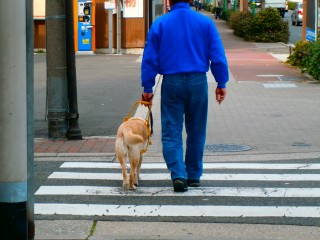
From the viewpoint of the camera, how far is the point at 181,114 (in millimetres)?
7961

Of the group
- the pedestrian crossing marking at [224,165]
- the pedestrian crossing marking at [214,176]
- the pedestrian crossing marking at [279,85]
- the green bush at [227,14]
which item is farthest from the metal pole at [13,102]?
the green bush at [227,14]

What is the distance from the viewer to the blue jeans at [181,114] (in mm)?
7805

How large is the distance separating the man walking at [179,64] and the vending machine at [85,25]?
23757 mm

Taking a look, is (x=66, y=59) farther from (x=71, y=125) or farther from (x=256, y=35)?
(x=256, y=35)

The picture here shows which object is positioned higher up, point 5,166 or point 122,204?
point 5,166

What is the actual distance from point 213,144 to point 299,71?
12647 millimetres

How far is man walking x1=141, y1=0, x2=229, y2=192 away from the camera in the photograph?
25.5ft

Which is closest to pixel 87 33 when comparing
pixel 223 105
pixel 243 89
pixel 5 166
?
pixel 243 89

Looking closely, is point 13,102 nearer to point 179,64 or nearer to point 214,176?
point 179,64

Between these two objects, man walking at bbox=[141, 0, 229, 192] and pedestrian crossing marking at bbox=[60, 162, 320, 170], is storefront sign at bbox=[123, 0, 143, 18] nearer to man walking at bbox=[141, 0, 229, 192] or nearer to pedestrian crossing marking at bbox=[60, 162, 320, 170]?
pedestrian crossing marking at bbox=[60, 162, 320, 170]

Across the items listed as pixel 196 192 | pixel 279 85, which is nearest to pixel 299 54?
pixel 279 85

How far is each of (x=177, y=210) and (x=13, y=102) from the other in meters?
2.63

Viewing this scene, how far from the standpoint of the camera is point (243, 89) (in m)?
18.9

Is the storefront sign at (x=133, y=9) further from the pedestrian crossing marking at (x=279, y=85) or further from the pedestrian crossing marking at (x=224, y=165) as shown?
the pedestrian crossing marking at (x=224, y=165)
